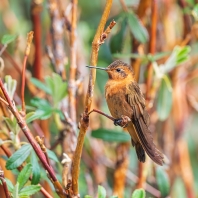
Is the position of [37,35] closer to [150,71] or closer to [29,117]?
[150,71]

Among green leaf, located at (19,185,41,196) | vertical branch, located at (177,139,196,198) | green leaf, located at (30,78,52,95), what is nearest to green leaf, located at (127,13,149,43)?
green leaf, located at (30,78,52,95)

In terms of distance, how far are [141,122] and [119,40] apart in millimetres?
621

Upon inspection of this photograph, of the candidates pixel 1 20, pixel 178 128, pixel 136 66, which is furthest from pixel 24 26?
pixel 178 128

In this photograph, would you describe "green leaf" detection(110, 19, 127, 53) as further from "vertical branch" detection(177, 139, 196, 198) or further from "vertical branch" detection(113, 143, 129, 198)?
"vertical branch" detection(177, 139, 196, 198)

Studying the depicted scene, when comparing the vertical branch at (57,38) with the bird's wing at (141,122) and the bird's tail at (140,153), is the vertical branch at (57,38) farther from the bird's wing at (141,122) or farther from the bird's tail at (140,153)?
the bird's tail at (140,153)

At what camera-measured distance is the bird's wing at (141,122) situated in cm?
133

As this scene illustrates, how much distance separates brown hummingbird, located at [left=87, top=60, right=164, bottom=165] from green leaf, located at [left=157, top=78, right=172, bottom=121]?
32 centimetres

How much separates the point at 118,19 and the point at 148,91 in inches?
14.0

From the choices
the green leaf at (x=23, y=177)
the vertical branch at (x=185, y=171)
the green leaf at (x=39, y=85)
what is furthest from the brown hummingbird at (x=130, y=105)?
the vertical branch at (x=185, y=171)

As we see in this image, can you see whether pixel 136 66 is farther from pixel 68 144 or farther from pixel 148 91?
pixel 68 144

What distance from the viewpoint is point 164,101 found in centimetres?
202

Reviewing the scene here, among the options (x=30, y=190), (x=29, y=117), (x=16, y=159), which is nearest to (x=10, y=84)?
(x=29, y=117)

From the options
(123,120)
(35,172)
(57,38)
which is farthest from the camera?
(57,38)

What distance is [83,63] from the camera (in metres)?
2.38
